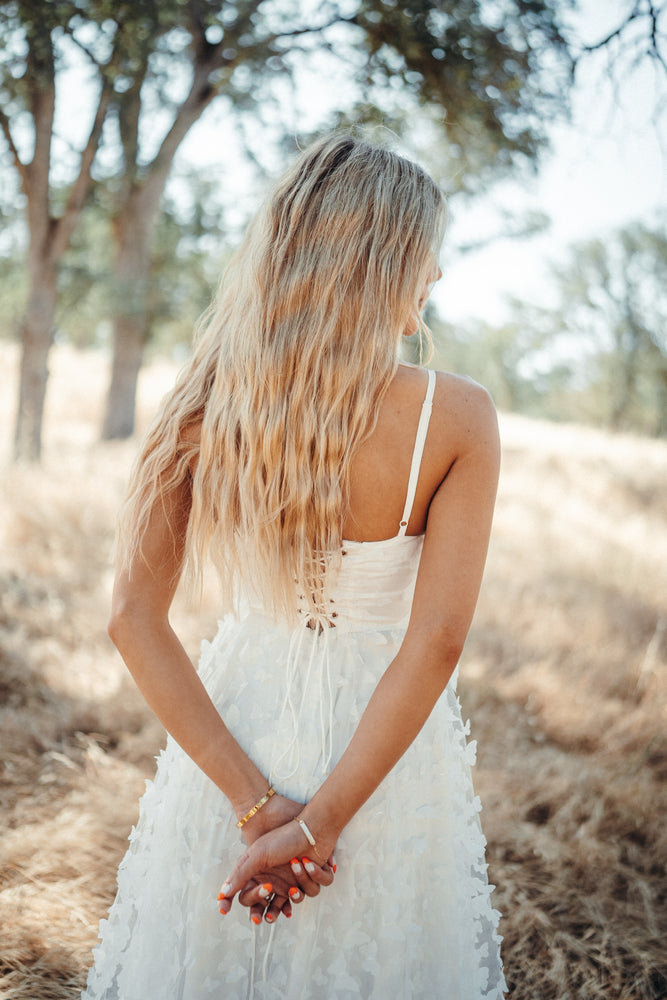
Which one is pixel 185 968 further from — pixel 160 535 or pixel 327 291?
pixel 327 291

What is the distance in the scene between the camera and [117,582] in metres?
1.34

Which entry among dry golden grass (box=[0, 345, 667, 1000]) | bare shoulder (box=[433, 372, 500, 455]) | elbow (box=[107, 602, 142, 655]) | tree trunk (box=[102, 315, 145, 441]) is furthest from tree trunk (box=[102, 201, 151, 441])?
bare shoulder (box=[433, 372, 500, 455])

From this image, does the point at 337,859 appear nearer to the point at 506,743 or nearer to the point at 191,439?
the point at 191,439

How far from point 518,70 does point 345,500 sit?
6.13m

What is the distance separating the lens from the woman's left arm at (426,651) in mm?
1233

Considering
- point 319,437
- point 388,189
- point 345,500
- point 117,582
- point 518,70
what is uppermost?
point 518,70

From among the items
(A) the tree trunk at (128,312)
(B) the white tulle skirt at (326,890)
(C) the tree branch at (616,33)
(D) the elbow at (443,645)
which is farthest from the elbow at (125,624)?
(A) the tree trunk at (128,312)

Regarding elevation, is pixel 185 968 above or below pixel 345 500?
below

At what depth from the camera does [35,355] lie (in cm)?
744

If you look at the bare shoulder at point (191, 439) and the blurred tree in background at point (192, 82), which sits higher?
the blurred tree in background at point (192, 82)

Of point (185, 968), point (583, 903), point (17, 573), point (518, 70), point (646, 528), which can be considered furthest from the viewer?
point (646, 528)

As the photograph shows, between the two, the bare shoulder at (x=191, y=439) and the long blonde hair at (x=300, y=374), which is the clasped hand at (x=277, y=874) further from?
the bare shoulder at (x=191, y=439)

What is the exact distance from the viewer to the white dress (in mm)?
1320

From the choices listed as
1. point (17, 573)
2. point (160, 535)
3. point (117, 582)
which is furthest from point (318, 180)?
point (17, 573)
